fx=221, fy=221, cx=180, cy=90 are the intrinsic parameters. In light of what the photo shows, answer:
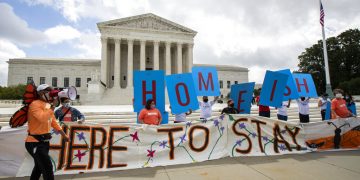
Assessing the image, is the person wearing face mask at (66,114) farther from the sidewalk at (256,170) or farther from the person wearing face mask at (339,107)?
the person wearing face mask at (339,107)

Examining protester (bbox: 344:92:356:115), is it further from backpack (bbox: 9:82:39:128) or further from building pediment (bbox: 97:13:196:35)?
building pediment (bbox: 97:13:196:35)

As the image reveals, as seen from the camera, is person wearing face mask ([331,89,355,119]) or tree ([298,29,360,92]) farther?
tree ([298,29,360,92])

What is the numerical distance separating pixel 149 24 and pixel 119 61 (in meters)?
9.38

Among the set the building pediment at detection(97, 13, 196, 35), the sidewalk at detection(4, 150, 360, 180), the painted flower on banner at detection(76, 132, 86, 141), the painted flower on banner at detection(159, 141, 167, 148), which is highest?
the building pediment at detection(97, 13, 196, 35)

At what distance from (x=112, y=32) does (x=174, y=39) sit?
11865mm

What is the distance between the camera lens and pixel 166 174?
4.30m

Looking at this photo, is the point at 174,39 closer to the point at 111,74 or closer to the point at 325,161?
the point at 111,74

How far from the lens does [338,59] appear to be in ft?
158

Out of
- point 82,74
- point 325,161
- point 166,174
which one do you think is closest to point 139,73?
point 166,174

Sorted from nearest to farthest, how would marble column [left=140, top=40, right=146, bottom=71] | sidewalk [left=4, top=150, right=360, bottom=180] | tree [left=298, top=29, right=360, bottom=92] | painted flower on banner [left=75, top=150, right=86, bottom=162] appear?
sidewalk [left=4, top=150, right=360, bottom=180] → painted flower on banner [left=75, top=150, right=86, bottom=162] → marble column [left=140, top=40, right=146, bottom=71] → tree [left=298, top=29, right=360, bottom=92]

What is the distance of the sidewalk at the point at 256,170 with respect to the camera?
A: 161 inches

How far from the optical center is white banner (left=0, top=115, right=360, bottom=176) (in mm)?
4496

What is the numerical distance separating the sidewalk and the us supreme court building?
92.2ft

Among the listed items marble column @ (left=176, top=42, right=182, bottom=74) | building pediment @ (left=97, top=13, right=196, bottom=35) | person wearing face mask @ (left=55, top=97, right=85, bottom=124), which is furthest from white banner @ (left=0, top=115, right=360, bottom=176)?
building pediment @ (left=97, top=13, right=196, bottom=35)
